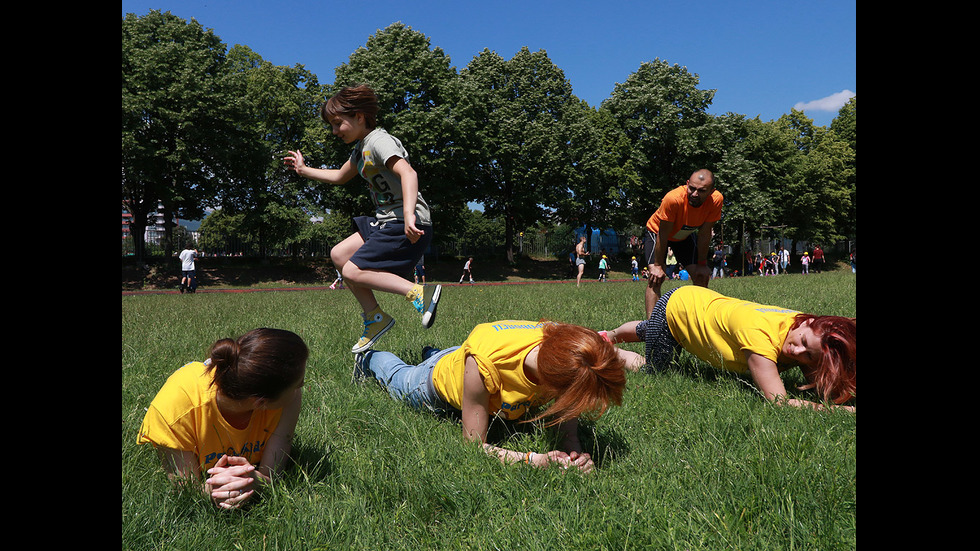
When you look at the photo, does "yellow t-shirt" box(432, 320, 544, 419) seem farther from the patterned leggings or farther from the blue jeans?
the patterned leggings

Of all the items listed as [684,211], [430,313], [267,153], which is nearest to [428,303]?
[430,313]

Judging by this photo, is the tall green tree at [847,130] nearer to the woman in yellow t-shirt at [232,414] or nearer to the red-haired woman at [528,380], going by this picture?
the red-haired woman at [528,380]

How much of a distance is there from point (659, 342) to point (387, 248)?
2.33 metres

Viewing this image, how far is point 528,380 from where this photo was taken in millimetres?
A: 2830

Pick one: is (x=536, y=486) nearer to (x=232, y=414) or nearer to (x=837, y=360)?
(x=232, y=414)

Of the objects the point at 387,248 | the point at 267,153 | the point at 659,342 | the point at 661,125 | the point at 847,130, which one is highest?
the point at 847,130

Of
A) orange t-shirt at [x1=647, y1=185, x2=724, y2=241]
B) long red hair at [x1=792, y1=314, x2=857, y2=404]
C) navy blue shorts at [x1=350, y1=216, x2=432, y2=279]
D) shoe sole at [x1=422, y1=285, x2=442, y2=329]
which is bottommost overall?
long red hair at [x1=792, y1=314, x2=857, y2=404]

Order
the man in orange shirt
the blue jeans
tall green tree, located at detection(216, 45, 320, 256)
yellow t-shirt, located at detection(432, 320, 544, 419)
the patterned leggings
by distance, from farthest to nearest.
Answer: tall green tree, located at detection(216, 45, 320, 256) < the man in orange shirt < the patterned leggings < the blue jeans < yellow t-shirt, located at detection(432, 320, 544, 419)

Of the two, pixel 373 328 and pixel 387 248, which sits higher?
pixel 387 248

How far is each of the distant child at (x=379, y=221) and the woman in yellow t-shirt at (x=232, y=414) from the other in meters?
1.79

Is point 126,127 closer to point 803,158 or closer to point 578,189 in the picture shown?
point 578,189

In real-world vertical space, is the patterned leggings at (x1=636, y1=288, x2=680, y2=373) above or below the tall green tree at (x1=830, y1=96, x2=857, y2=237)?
below

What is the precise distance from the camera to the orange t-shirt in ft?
20.4

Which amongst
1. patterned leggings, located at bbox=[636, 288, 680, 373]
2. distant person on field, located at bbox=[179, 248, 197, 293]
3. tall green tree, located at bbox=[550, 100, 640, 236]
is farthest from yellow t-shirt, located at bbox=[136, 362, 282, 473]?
tall green tree, located at bbox=[550, 100, 640, 236]
